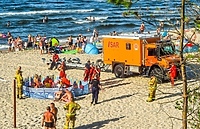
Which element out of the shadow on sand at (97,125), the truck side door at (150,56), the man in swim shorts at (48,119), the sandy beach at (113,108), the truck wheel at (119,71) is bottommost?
the shadow on sand at (97,125)

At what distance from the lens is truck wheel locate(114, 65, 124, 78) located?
21.1m

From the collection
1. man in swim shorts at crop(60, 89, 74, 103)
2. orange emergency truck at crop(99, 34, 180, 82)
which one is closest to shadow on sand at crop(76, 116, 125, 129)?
man in swim shorts at crop(60, 89, 74, 103)

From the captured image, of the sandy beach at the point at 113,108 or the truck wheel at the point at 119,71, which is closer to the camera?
the sandy beach at the point at 113,108

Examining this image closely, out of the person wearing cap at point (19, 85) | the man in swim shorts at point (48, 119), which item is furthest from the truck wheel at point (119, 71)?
the man in swim shorts at point (48, 119)

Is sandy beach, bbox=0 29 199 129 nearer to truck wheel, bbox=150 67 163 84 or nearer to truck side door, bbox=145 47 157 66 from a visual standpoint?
truck wheel, bbox=150 67 163 84

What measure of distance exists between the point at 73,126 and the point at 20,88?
16.0 feet

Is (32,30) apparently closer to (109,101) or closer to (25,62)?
(25,62)

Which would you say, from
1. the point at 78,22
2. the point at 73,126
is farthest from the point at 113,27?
the point at 73,126

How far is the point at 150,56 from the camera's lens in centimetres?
2019

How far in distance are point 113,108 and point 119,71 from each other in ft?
16.9

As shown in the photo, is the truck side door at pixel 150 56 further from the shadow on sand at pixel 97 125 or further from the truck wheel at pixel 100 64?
the shadow on sand at pixel 97 125

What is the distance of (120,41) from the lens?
21.0 m

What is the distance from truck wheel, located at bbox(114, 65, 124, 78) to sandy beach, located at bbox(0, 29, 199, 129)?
0.88ft

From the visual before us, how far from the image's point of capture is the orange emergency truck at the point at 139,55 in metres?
19.9
